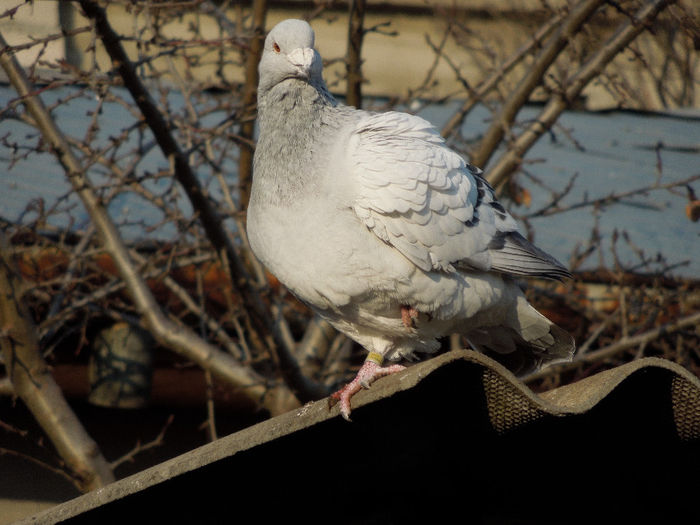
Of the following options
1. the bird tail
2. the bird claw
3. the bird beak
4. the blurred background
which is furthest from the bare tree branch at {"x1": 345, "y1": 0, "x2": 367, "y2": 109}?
the bird claw

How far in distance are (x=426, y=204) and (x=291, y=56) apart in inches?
28.0

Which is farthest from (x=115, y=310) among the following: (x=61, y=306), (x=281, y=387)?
(x=281, y=387)

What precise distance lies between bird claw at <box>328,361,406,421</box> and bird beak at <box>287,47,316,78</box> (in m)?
1.04

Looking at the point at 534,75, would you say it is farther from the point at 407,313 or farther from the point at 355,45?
the point at 407,313

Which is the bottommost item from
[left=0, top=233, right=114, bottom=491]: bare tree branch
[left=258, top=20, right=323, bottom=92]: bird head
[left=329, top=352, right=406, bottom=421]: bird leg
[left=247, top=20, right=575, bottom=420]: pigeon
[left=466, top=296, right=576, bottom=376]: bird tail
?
[left=0, top=233, right=114, bottom=491]: bare tree branch

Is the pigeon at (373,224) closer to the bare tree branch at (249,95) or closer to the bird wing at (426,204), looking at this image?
the bird wing at (426,204)

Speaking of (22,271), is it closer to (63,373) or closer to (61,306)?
(61,306)

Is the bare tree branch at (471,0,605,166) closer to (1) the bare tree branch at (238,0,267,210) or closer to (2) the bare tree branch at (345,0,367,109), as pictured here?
(2) the bare tree branch at (345,0,367,109)

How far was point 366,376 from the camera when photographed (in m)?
2.93

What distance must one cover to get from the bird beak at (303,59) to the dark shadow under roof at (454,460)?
4.32 feet

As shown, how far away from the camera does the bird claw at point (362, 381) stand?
2.37 m

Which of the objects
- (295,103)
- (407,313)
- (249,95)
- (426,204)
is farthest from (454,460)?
(249,95)

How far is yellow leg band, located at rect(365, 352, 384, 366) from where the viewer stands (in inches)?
126

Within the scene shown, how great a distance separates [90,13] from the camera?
3.43m
